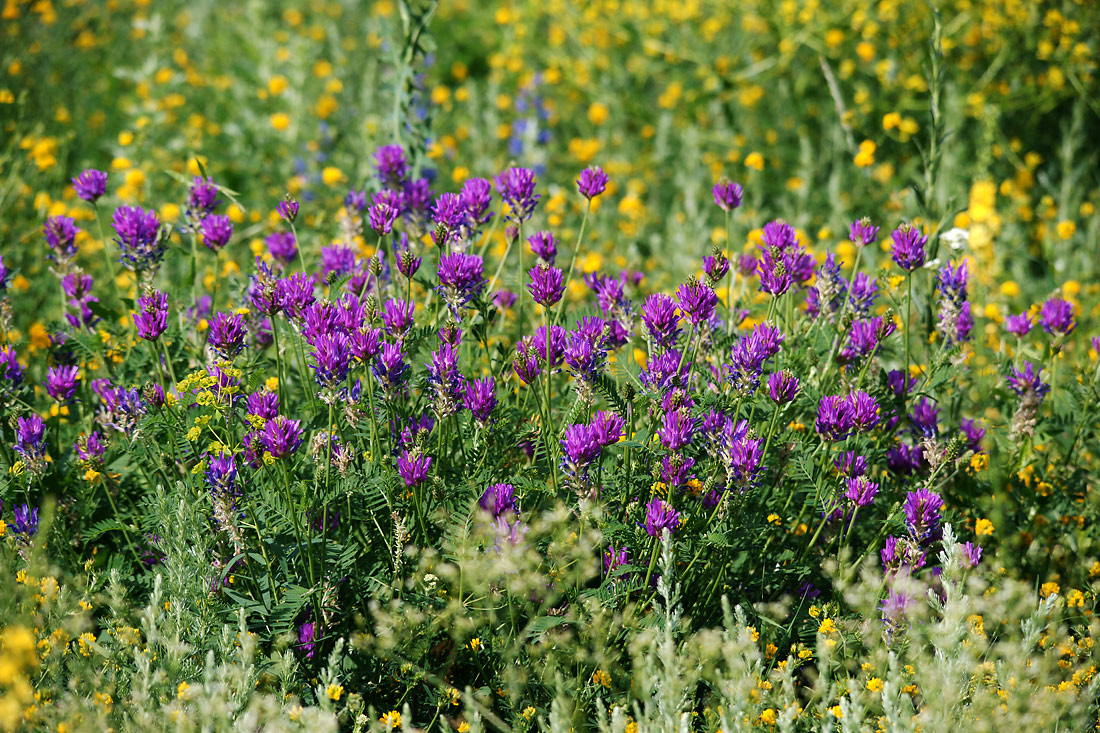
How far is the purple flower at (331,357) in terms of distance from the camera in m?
1.98

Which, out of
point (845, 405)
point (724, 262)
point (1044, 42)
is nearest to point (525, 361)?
point (724, 262)

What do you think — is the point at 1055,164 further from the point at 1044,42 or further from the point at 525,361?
the point at 525,361

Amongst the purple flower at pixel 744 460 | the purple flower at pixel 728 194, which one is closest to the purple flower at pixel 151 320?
the purple flower at pixel 744 460

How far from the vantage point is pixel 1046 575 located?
9.16 ft

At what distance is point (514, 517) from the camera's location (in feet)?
6.75

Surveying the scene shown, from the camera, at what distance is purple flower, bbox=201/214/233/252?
253 cm

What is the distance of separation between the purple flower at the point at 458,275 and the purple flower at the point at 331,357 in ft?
0.96

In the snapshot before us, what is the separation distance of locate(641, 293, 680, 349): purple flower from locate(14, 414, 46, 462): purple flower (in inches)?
59.3

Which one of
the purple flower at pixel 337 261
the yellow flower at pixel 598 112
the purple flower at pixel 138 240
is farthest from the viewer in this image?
the yellow flower at pixel 598 112

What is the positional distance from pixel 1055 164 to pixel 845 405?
4260mm

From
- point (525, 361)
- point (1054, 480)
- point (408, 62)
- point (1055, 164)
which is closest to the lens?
point (525, 361)

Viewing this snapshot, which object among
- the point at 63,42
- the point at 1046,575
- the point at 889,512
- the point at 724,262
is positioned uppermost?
the point at 63,42

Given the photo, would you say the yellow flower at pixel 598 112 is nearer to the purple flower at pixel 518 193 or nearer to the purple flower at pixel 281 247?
the purple flower at pixel 281 247

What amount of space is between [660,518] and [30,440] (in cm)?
153
